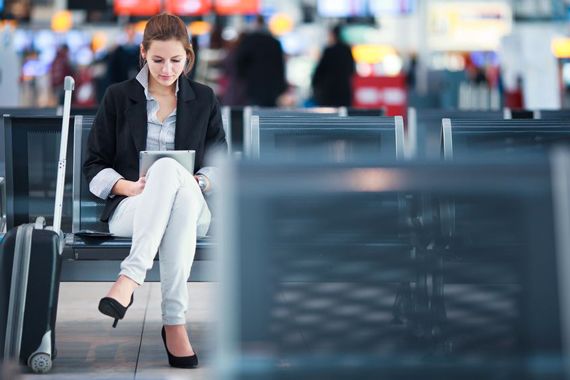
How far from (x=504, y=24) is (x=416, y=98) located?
526cm

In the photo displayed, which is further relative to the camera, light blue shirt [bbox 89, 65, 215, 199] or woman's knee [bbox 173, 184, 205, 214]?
light blue shirt [bbox 89, 65, 215, 199]

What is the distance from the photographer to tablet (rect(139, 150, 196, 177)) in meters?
4.21

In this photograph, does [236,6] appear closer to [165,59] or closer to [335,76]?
[335,76]

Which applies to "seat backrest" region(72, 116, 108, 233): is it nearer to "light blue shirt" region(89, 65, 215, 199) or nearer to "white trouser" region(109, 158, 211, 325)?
"light blue shirt" region(89, 65, 215, 199)

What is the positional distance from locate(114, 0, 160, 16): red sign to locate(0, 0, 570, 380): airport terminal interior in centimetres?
1438

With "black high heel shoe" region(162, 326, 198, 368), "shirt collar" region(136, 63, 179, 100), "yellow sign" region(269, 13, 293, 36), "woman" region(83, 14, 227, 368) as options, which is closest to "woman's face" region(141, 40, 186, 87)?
"woman" region(83, 14, 227, 368)

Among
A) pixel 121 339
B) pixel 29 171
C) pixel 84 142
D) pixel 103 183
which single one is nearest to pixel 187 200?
pixel 103 183

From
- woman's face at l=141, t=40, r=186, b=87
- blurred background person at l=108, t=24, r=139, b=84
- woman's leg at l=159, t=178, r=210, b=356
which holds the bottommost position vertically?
woman's leg at l=159, t=178, r=210, b=356

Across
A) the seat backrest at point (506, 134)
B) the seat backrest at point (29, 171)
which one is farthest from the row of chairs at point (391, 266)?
the seat backrest at point (29, 171)

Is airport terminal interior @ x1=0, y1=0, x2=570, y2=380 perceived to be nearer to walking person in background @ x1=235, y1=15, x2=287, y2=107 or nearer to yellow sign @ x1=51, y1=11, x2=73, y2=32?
walking person in background @ x1=235, y1=15, x2=287, y2=107

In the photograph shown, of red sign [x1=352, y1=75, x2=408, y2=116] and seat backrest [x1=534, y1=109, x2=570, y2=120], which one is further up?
red sign [x1=352, y1=75, x2=408, y2=116]

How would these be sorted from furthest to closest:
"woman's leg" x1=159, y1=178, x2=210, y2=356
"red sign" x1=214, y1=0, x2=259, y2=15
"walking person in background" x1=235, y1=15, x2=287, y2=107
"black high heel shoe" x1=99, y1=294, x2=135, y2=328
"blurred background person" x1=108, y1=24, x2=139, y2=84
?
"red sign" x1=214, y1=0, x2=259, y2=15 → "blurred background person" x1=108, y1=24, x2=139, y2=84 → "walking person in background" x1=235, y1=15, x2=287, y2=107 → "woman's leg" x1=159, y1=178, x2=210, y2=356 → "black high heel shoe" x1=99, y1=294, x2=135, y2=328

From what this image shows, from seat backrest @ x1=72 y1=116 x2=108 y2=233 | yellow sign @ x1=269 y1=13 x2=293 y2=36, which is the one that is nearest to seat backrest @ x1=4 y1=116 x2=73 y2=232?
seat backrest @ x1=72 y1=116 x2=108 y2=233

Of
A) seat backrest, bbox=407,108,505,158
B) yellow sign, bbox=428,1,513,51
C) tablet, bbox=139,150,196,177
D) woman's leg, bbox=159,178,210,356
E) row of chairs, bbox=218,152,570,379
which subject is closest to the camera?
row of chairs, bbox=218,152,570,379
